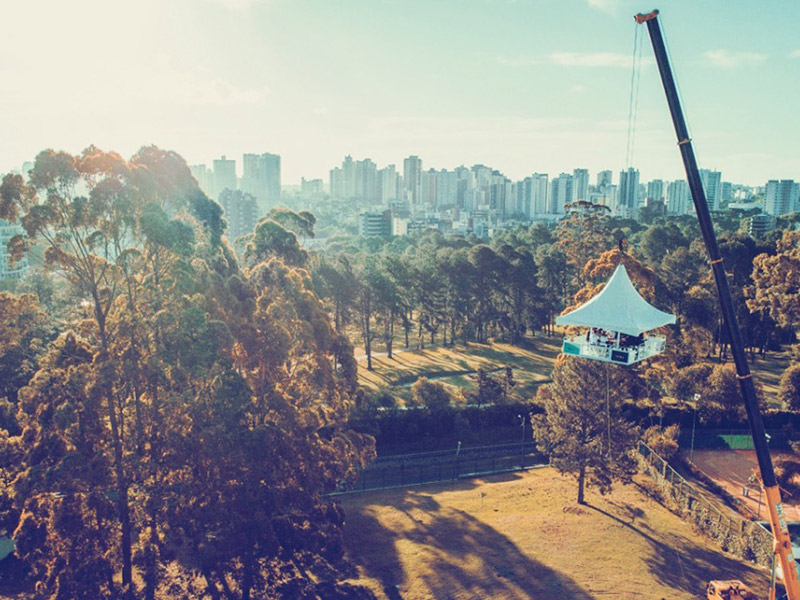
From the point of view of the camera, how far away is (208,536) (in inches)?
690

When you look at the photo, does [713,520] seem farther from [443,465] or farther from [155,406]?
[155,406]

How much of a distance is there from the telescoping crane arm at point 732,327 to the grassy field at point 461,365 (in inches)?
780

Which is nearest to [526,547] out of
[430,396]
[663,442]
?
[663,442]

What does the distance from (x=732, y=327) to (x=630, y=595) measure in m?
7.99

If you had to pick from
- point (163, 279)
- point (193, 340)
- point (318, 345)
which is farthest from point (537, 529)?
point (163, 279)

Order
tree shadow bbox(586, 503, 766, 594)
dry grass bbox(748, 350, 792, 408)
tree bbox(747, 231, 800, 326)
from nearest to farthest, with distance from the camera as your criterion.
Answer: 1. tree shadow bbox(586, 503, 766, 594)
2. tree bbox(747, 231, 800, 326)
3. dry grass bbox(748, 350, 792, 408)

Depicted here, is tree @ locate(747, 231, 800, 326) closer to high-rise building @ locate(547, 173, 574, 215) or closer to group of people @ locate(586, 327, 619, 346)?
group of people @ locate(586, 327, 619, 346)

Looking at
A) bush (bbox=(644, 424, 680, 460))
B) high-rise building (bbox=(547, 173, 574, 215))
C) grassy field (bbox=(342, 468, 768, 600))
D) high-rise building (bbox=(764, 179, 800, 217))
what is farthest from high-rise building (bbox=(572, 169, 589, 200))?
grassy field (bbox=(342, 468, 768, 600))

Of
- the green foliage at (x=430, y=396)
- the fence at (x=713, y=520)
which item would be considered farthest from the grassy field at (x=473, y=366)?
the fence at (x=713, y=520)

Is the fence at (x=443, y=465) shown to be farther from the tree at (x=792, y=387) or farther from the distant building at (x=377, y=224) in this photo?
the distant building at (x=377, y=224)

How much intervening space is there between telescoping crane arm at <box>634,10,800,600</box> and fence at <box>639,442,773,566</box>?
19.7 ft

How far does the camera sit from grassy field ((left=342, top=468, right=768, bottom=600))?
661 inches

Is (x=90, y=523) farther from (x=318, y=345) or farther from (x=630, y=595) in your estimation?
(x=630, y=595)

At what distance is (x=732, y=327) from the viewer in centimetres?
1330
